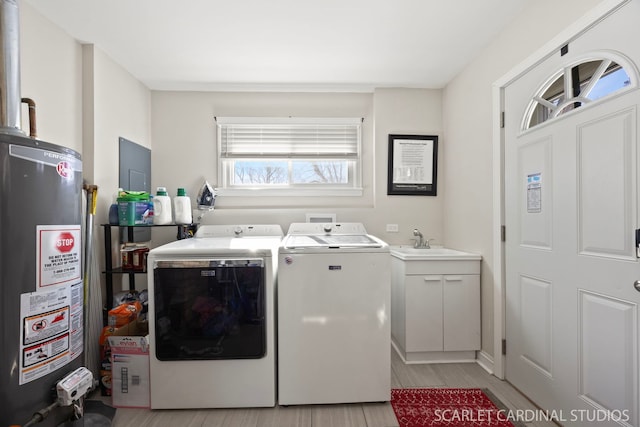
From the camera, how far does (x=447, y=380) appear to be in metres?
2.11

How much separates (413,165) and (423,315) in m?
1.41

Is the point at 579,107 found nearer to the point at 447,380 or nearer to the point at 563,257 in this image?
the point at 563,257

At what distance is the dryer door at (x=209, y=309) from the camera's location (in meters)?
1.74

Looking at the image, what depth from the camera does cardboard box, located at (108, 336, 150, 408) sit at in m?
1.81

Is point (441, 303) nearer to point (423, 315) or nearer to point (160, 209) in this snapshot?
point (423, 315)

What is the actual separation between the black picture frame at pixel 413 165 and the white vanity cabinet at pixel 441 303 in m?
0.83

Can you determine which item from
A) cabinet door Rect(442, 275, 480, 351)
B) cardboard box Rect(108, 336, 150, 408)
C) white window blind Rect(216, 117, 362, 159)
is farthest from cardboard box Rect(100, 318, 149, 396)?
cabinet door Rect(442, 275, 480, 351)

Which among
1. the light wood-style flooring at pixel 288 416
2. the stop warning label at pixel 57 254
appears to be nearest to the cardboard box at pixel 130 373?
the light wood-style flooring at pixel 288 416

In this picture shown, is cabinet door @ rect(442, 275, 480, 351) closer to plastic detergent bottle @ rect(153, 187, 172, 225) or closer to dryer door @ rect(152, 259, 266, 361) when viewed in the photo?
dryer door @ rect(152, 259, 266, 361)

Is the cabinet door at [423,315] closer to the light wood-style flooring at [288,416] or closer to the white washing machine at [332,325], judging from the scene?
the light wood-style flooring at [288,416]

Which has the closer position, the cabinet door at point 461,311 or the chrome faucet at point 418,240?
the cabinet door at point 461,311

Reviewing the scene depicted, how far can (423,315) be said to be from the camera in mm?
2318

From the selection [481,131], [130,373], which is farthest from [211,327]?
[481,131]

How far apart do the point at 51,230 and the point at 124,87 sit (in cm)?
174
